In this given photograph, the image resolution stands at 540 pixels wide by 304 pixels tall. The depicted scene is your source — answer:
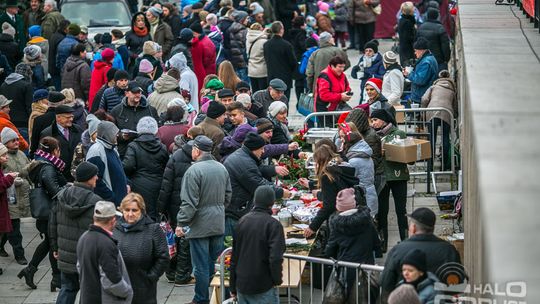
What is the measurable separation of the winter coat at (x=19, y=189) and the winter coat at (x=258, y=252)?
419 cm

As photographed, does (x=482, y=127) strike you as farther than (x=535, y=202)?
Yes

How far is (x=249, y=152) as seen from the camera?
12.2m

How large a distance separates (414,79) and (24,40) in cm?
971

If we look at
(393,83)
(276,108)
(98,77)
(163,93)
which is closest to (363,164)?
(276,108)

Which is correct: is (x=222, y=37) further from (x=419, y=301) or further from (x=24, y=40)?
(x=419, y=301)

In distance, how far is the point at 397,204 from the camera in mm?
13859

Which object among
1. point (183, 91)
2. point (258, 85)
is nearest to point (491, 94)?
point (183, 91)

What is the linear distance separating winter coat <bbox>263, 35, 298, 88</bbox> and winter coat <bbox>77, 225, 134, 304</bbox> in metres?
11.5

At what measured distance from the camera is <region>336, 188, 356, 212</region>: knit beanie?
412 inches

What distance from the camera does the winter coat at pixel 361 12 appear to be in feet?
98.4

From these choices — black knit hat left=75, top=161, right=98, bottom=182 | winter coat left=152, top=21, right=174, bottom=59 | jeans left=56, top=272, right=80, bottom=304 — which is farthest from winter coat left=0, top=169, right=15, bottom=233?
winter coat left=152, top=21, right=174, bottom=59

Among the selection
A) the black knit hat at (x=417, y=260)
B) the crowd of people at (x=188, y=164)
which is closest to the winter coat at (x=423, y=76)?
the crowd of people at (x=188, y=164)

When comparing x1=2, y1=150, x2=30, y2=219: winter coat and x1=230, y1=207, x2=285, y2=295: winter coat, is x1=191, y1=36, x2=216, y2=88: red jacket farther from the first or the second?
x1=230, y1=207, x2=285, y2=295: winter coat

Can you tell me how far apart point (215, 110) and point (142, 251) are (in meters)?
3.77
